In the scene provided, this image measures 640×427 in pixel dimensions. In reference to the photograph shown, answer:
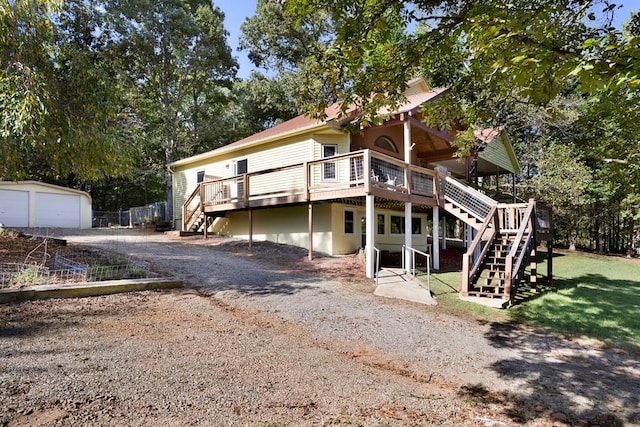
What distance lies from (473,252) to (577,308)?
8.92 ft

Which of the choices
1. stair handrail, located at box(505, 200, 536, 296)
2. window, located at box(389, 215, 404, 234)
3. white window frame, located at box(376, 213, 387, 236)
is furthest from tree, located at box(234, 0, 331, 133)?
stair handrail, located at box(505, 200, 536, 296)

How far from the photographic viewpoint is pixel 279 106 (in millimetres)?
29953

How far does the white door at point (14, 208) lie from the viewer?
1888 centimetres

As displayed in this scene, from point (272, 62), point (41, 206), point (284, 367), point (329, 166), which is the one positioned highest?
point (272, 62)

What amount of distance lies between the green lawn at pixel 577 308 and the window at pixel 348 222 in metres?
4.09

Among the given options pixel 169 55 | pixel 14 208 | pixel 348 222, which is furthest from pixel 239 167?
pixel 169 55

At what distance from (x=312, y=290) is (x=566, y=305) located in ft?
20.2

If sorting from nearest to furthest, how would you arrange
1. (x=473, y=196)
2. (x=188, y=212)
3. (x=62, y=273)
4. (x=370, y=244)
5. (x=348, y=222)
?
(x=62, y=273) → (x=370, y=244) → (x=473, y=196) → (x=348, y=222) → (x=188, y=212)

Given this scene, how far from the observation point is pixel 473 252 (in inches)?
427

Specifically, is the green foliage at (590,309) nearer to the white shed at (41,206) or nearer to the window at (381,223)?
the window at (381,223)

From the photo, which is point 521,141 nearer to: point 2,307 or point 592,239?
point 592,239

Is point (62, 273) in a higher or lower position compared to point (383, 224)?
lower

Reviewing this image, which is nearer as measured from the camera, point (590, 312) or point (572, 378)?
point (572, 378)

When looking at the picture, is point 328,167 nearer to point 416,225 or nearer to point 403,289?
Result: point 403,289
